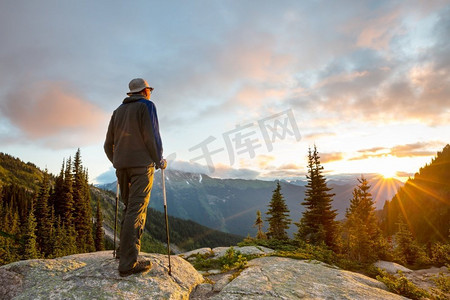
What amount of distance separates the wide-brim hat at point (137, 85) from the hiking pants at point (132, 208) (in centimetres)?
206

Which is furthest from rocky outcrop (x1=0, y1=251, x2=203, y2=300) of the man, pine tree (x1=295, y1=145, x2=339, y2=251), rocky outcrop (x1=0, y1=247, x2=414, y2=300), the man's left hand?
pine tree (x1=295, y1=145, x2=339, y2=251)

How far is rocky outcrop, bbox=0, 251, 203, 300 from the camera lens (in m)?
5.12

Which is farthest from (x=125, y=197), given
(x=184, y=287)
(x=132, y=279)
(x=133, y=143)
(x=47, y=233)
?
(x=47, y=233)

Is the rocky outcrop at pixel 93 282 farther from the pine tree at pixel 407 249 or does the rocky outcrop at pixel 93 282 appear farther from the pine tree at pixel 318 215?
the pine tree at pixel 407 249

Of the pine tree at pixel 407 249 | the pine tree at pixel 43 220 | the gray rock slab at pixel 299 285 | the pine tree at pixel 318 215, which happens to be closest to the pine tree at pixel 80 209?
the pine tree at pixel 43 220

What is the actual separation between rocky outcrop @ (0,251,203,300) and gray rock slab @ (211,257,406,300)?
1140mm

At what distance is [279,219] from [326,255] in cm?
1807

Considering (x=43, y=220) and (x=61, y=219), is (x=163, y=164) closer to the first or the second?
(x=43, y=220)

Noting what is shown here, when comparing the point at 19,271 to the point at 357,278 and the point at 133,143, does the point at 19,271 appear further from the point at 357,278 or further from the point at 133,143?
the point at 357,278

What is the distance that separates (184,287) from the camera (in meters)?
5.96

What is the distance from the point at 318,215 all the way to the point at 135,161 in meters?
24.7

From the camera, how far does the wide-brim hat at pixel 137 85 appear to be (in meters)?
6.63

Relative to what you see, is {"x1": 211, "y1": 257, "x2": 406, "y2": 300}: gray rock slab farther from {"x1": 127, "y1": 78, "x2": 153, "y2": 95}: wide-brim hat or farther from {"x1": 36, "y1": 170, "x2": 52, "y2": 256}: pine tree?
{"x1": 36, "y1": 170, "x2": 52, "y2": 256}: pine tree

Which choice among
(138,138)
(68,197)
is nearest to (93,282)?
(138,138)
